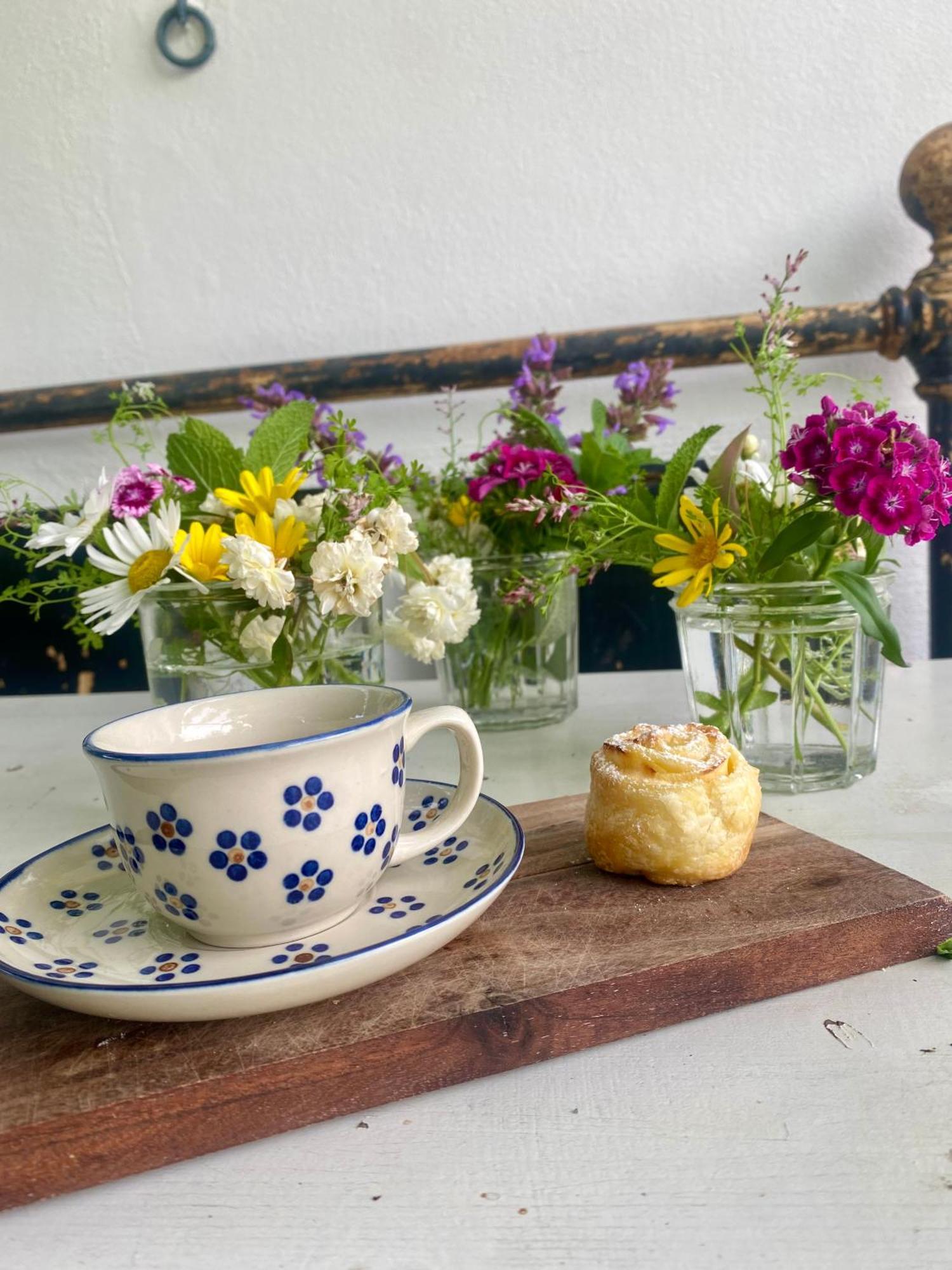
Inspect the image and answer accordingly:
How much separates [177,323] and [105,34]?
1.56 ft

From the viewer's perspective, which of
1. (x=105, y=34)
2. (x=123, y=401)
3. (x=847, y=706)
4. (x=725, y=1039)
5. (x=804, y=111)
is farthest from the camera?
(x=105, y=34)

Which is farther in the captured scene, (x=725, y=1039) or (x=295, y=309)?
(x=295, y=309)

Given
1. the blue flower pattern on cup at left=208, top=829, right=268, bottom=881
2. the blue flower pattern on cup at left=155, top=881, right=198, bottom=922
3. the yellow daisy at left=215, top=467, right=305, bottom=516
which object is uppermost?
the yellow daisy at left=215, top=467, right=305, bottom=516

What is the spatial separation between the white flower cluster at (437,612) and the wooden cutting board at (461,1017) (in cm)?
33

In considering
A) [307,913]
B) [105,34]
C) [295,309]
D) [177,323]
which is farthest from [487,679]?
[105,34]

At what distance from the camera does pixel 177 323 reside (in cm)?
176

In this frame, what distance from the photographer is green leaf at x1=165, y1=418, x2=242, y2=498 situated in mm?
739

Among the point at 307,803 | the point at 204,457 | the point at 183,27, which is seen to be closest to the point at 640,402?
the point at 204,457

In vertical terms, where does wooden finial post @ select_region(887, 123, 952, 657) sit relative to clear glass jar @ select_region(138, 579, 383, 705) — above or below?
above

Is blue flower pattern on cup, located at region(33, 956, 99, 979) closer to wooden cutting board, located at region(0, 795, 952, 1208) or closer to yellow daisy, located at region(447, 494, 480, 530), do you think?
wooden cutting board, located at region(0, 795, 952, 1208)

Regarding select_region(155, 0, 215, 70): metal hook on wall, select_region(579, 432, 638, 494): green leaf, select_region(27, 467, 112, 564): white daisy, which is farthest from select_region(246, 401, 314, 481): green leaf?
select_region(155, 0, 215, 70): metal hook on wall

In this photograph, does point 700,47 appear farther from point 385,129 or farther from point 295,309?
point 295,309

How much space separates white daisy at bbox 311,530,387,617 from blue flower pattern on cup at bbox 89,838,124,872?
203 millimetres

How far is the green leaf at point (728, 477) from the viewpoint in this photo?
67cm
